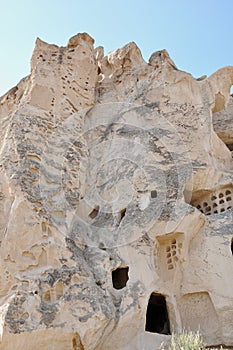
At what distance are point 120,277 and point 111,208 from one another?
178 centimetres

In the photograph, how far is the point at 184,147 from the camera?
411 inches

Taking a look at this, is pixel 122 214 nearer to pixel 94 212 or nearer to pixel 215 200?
pixel 94 212

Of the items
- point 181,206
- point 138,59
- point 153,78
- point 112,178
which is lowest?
point 181,206

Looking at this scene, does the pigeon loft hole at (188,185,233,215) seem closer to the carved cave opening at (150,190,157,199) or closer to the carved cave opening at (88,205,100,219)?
the carved cave opening at (150,190,157,199)

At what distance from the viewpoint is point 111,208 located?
31.6 feet

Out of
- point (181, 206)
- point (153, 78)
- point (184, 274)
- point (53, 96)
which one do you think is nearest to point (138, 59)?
point (153, 78)

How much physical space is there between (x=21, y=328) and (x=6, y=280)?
3.68 ft

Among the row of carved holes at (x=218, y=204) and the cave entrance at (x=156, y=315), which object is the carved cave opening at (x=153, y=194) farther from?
the cave entrance at (x=156, y=315)

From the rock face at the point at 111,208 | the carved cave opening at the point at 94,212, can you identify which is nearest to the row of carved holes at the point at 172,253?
the rock face at the point at 111,208

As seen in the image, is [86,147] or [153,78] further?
[153,78]

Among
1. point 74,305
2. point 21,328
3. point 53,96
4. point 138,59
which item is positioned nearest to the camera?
point 21,328

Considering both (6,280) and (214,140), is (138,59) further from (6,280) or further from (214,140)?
(6,280)

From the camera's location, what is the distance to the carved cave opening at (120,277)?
8500 millimetres

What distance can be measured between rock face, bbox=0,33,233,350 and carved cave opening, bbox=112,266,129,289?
3 centimetres
